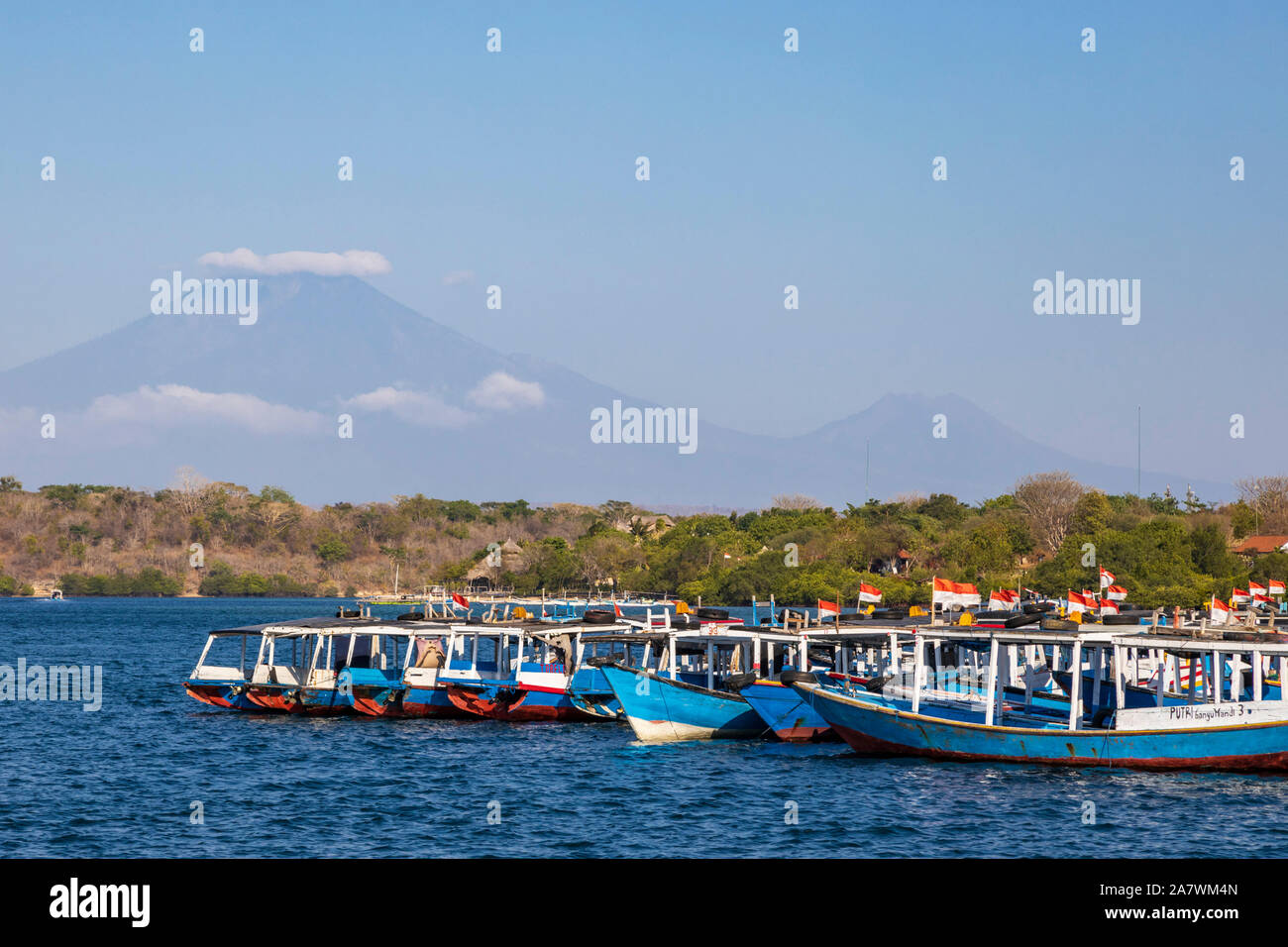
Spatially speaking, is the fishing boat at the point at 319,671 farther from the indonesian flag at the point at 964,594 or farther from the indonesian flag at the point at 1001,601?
the indonesian flag at the point at 1001,601

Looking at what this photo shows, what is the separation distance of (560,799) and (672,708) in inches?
425

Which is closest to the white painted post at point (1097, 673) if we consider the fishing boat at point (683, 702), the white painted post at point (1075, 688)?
the white painted post at point (1075, 688)

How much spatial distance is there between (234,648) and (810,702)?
288 ft

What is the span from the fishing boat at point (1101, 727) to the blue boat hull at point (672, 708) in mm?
5047

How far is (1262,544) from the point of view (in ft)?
493

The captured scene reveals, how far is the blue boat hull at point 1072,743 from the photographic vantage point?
37.2 m

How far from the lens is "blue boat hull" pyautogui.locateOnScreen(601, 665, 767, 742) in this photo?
46.9 metres

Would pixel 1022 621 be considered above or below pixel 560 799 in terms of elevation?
above

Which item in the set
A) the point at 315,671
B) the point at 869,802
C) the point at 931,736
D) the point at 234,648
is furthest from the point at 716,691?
the point at 234,648

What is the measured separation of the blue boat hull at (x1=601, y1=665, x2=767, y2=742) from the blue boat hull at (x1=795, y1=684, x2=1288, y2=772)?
597cm

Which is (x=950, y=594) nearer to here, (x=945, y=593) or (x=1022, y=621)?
(x=945, y=593)

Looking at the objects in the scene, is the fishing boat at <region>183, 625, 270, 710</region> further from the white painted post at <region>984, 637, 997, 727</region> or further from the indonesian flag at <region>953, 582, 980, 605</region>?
the white painted post at <region>984, 637, 997, 727</region>

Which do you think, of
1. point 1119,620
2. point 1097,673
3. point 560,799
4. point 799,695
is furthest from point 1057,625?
Answer: point 560,799
